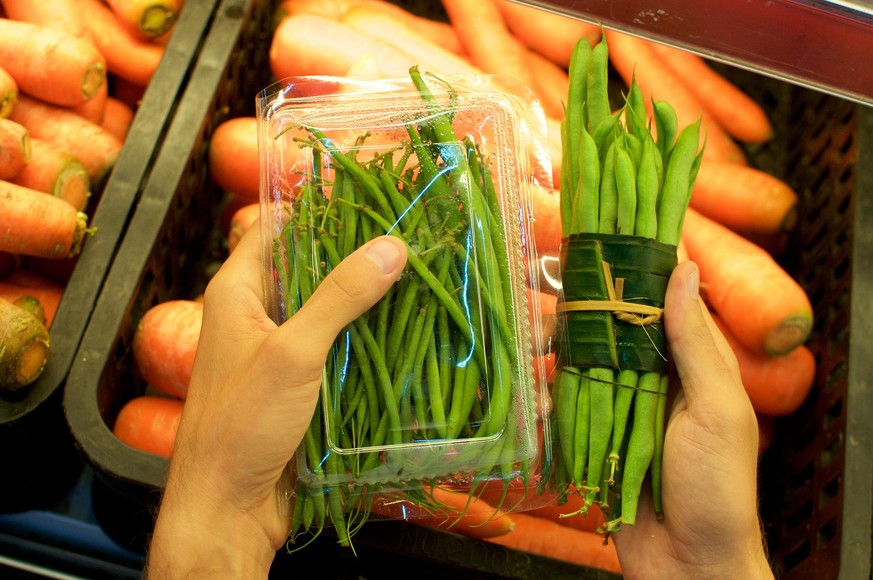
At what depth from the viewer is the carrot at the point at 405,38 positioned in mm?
1592

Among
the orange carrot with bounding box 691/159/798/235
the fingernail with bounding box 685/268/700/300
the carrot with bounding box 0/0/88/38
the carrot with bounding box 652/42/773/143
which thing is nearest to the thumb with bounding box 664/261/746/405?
the fingernail with bounding box 685/268/700/300

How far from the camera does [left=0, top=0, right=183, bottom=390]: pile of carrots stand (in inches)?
51.2

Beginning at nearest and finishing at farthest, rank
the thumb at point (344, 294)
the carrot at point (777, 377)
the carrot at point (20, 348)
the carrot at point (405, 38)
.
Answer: the thumb at point (344, 294), the carrot at point (20, 348), the carrot at point (777, 377), the carrot at point (405, 38)

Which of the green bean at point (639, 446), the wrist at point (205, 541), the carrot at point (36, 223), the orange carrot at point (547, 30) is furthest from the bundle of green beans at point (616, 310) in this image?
the carrot at point (36, 223)

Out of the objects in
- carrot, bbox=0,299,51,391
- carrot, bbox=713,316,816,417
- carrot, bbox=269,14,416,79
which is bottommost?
carrot, bbox=0,299,51,391

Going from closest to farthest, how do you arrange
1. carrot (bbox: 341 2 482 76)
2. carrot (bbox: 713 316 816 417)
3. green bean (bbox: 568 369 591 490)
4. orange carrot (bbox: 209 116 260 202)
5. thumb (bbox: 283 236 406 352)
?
thumb (bbox: 283 236 406 352) < green bean (bbox: 568 369 591 490) < carrot (bbox: 713 316 816 417) < orange carrot (bbox: 209 116 260 202) < carrot (bbox: 341 2 482 76)

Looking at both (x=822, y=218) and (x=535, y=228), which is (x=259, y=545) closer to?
(x=535, y=228)

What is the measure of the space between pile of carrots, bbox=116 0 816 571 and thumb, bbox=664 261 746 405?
170 millimetres

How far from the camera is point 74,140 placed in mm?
1456

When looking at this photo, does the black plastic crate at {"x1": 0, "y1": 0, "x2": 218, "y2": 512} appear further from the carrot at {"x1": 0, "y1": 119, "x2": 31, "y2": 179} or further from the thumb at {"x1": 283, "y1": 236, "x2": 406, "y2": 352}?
the thumb at {"x1": 283, "y1": 236, "x2": 406, "y2": 352}

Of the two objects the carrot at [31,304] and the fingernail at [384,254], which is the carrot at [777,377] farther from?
the carrot at [31,304]

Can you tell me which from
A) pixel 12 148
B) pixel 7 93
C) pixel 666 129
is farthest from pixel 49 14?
pixel 666 129

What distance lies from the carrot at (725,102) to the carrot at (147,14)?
1032mm

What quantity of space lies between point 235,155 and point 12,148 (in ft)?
1.28
